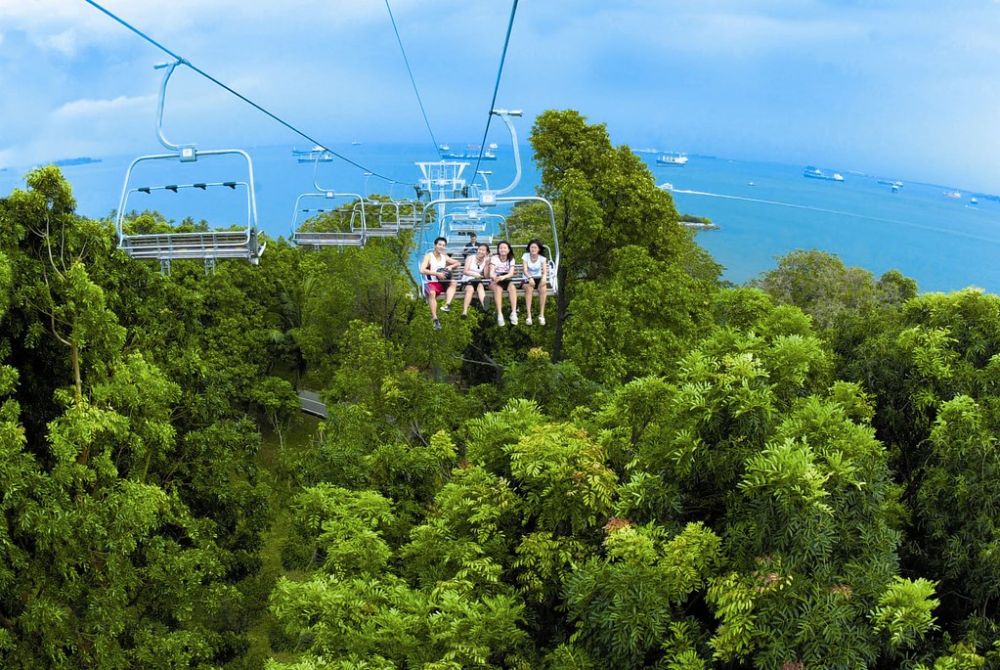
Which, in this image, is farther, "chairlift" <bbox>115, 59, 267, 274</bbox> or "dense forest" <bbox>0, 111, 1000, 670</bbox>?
"chairlift" <bbox>115, 59, 267, 274</bbox>

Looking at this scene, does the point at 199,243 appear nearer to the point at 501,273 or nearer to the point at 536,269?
the point at 501,273

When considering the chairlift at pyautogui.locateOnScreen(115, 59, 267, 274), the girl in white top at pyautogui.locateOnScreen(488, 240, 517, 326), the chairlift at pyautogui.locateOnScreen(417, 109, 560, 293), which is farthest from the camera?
the girl in white top at pyautogui.locateOnScreen(488, 240, 517, 326)

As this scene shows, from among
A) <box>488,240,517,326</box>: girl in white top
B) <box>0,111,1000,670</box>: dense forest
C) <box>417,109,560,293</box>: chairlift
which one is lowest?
<box>0,111,1000,670</box>: dense forest

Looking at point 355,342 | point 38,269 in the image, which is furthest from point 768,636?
point 355,342

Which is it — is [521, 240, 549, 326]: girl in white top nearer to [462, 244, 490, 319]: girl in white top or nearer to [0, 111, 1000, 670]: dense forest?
[462, 244, 490, 319]: girl in white top

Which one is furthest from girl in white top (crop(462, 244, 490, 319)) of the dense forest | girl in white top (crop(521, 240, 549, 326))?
the dense forest

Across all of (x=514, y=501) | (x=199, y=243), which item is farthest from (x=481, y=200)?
(x=514, y=501)

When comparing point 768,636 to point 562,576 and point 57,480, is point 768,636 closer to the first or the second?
point 562,576
